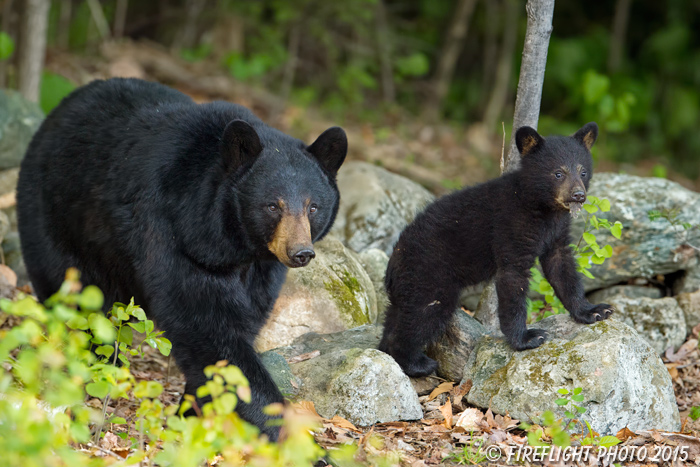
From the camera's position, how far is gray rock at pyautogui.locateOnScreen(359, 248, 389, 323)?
6.11 m

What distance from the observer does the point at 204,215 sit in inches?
154

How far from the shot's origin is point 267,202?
387 cm

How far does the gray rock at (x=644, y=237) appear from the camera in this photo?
6266mm

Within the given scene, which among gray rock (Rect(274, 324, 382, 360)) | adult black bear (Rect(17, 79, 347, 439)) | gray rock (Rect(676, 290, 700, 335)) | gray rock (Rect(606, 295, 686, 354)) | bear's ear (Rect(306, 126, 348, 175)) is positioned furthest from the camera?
gray rock (Rect(676, 290, 700, 335))

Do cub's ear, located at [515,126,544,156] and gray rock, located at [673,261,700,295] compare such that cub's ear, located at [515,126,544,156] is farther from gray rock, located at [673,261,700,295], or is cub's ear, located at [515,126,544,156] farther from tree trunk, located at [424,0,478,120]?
tree trunk, located at [424,0,478,120]

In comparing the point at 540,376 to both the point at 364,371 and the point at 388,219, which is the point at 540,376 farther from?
the point at 388,219

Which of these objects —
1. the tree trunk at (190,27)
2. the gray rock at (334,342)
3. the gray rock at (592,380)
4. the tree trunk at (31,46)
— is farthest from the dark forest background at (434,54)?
the gray rock at (592,380)

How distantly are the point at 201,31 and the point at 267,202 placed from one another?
34.8ft

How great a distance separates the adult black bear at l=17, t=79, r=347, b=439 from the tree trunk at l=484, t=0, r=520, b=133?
9504 millimetres

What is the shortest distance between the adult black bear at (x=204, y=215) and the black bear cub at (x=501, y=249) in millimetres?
838

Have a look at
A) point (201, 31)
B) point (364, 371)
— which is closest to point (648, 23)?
point (201, 31)

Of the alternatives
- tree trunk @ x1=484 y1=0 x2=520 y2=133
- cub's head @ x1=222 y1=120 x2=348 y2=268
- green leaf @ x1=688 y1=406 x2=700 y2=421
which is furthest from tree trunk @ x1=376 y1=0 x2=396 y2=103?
green leaf @ x1=688 y1=406 x2=700 y2=421

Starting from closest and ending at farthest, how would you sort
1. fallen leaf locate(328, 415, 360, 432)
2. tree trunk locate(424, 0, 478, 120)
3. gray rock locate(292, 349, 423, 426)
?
fallen leaf locate(328, 415, 360, 432)
gray rock locate(292, 349, 423, 426)
tree trunk locate(424, 0, 478, 120)

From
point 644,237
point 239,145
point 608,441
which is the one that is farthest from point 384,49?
point 608,441
